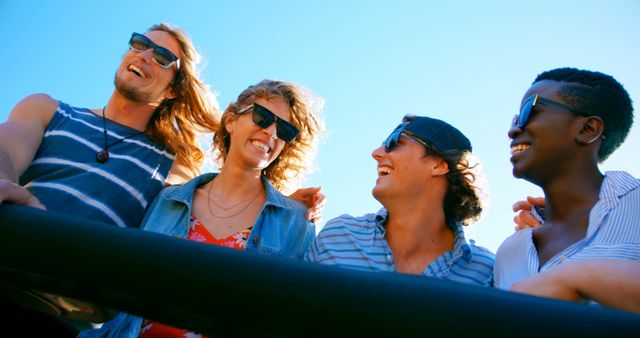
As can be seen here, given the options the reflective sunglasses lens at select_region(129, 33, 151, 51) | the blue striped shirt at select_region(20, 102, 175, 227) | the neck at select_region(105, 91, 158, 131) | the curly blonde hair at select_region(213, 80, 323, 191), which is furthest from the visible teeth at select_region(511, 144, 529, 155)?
the reflective sunglasses lens at select_region(129, 33, 151, 51)

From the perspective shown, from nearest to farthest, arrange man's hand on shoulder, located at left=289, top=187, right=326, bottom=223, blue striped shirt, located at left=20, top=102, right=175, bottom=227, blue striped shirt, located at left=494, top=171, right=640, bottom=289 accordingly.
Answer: blue striped shirt, located at left=494, top=171, right=640, bottom=289 → blue striped shirt, located at left=20, top=102, right=175, bottom=227 → man's hand on shoulder, located at left=289, top=187, right=326, bottom=223

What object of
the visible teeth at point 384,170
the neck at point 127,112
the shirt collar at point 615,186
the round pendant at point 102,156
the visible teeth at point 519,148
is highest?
the visible teeth at point 519,148

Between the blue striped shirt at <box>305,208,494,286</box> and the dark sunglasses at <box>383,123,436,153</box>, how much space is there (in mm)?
532

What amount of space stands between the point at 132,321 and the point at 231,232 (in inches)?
30.3

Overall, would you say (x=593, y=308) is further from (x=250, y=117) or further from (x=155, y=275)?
(x=250, y=117)

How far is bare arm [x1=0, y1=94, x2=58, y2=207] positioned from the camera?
2.80 meters

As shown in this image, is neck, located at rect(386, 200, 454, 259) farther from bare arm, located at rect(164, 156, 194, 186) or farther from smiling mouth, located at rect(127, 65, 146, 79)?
smiling mouth, located at rect(127, 65, 146, 79)

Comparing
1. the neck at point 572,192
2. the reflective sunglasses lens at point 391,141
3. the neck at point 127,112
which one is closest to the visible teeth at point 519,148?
the neck at point 572,192

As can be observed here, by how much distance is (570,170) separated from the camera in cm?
287

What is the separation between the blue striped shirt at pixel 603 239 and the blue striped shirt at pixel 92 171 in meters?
2.09

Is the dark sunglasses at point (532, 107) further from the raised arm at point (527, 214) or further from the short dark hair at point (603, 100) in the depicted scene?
the raised arm at point (527, 214)

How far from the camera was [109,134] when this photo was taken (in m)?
3.59

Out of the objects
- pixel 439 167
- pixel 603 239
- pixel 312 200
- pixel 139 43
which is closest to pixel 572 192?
pixel 603 239

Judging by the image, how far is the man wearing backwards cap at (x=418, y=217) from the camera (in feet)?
9.73
